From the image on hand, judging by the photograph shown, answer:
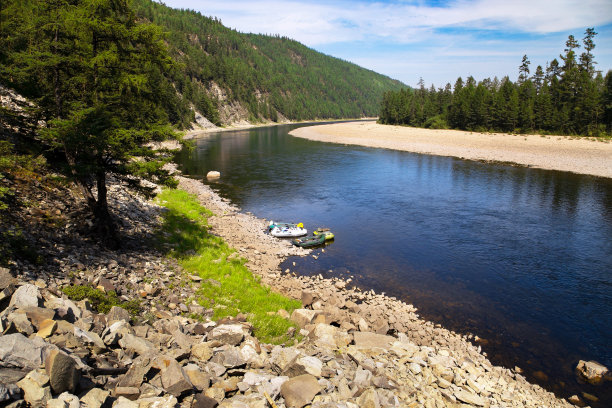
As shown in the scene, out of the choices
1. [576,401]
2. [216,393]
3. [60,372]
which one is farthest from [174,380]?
[576,401]

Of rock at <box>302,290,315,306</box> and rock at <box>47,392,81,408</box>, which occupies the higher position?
rock at <box>47,392,81,408</box>

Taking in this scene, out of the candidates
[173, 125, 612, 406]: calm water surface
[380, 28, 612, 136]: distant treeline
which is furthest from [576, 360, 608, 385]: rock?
[380, 28, 612, 136]: distant treeline

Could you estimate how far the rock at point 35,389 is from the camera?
6.76 metres

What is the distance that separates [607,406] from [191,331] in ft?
51.5

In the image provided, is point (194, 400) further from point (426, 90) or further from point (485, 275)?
point (426, 90)

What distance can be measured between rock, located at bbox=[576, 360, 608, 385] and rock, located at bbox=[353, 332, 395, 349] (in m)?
7.80

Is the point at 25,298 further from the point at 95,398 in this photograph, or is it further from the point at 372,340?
the point at 372,340

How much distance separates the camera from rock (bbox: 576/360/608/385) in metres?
14.1

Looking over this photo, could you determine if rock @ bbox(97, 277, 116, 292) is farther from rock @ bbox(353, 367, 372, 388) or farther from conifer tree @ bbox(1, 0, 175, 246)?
rock @ bbox(353, 367, 372, 388)

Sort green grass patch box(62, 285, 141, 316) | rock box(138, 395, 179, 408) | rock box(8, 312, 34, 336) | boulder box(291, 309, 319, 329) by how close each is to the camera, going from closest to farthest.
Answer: rock box(138, 395, 179, 408) → rock box(8, 312, 34, 336) → green grass patch box(62, 285, 141, 316) → boulder box(291, 309, 319, 329)

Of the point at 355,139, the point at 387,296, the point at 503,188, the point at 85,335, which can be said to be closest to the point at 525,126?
the point at 355,139

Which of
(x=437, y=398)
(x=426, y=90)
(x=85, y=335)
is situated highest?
(x=426, y=90)

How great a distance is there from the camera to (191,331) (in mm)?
12758

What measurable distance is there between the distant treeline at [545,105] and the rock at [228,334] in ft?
317
